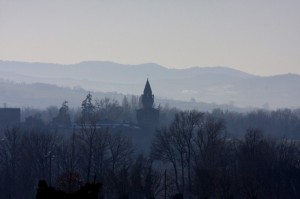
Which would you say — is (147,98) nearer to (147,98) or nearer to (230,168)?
(147,98)

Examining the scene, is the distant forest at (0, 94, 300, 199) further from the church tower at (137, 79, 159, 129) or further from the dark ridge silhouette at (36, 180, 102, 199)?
the church tower at (137, 79, 159, 129)

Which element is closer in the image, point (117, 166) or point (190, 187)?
point (190, 187)

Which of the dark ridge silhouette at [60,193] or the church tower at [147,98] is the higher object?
the church tower at [147,98]

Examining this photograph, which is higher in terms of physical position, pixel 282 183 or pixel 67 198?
pixel 67 198

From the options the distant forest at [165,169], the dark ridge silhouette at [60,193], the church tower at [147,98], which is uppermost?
the church tower at [147,98]

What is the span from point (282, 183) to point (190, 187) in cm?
538

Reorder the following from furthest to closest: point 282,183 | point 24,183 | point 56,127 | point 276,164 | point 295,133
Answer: point 295,133 < point 56,127 < point 276,164 < point 24,183 < point 282,183

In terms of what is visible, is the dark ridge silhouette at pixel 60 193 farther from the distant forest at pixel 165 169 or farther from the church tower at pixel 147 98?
the church tower at pixel 147 98

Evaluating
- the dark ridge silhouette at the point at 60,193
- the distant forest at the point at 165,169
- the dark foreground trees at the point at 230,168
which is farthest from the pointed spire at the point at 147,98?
the dark ridge silhouette at the point at 60,193

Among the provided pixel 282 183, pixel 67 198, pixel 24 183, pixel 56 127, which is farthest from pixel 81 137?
pixel 67 198

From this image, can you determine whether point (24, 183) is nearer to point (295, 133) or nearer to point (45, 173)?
point (45, 173)

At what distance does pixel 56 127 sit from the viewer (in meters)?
90.4

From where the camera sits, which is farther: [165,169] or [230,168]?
[165,169]

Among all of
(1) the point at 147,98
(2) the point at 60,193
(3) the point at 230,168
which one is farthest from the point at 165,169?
(1) the point at 147,98
